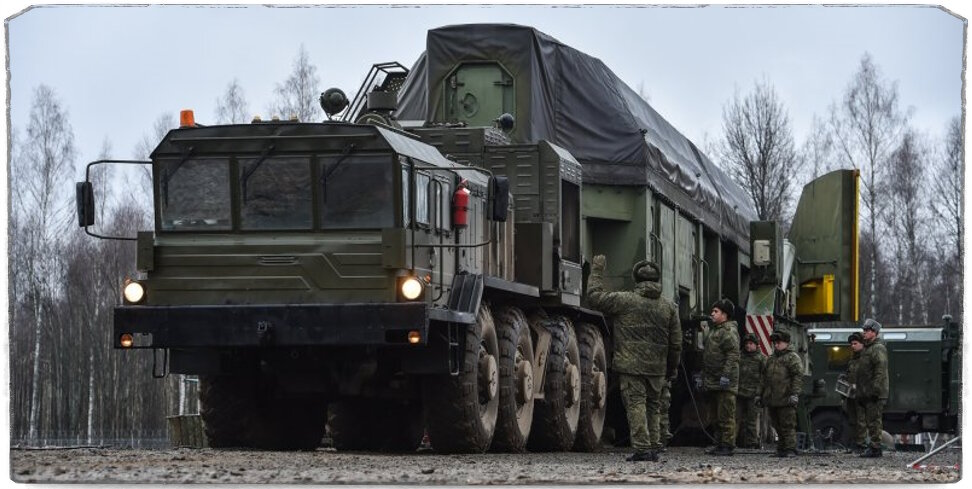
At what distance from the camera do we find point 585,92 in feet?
63.1

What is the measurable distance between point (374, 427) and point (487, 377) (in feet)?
10.3

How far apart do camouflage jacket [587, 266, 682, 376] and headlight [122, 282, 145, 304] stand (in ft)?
12.0

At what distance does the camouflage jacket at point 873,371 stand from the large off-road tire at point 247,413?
5657mm

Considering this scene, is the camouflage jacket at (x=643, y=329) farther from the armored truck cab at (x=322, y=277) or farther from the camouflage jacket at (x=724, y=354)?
the camouflage jacket at (x=724, y=354)

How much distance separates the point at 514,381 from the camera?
54.4 ft

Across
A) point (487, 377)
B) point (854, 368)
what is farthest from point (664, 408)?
point (854, 368)

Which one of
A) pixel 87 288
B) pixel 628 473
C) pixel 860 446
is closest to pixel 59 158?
pixel 87 288

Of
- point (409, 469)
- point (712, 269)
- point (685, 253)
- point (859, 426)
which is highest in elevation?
point (685, 253)

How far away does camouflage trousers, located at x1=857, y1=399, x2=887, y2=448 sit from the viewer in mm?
19344

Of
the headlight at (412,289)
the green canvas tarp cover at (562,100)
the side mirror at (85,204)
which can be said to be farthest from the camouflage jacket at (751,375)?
the side mirror at (85,204)

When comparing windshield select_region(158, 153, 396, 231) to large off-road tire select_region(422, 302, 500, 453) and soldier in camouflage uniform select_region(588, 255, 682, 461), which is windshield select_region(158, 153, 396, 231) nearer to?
large off-road tire select_region(422, 302, 500, 453)

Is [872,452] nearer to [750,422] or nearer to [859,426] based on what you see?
[859,426]

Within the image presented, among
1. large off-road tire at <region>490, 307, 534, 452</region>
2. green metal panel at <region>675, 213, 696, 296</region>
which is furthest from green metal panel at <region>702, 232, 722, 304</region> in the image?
large off-road tire at <region>490, 307, 534, 452</region>

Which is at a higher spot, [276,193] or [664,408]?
[276,193]
